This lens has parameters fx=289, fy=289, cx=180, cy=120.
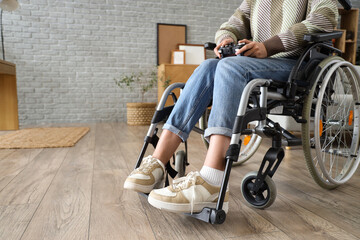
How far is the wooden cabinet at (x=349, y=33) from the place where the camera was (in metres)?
4.28

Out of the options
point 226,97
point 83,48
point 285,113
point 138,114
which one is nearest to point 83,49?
point 83,48

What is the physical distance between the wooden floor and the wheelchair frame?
0.07 metres

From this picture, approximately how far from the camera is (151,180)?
94 cm

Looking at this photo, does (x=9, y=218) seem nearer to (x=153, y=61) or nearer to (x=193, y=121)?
(x=193, y=121)

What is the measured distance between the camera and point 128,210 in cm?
97

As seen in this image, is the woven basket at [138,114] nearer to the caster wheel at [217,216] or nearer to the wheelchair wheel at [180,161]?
the wheelchair wheel at [180,161]

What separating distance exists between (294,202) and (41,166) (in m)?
1.29

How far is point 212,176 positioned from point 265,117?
0.24 metres

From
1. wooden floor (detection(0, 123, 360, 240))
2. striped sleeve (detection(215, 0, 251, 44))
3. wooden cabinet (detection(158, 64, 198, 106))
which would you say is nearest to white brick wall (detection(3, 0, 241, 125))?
wooden cabinet (detection(158, 64, 198, 106))

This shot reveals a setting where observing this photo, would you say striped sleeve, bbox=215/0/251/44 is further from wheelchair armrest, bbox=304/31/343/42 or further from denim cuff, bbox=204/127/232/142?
denim cuff, bbox=204/127/232/142

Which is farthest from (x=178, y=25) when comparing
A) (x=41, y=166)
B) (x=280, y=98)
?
(x=280, y=98)

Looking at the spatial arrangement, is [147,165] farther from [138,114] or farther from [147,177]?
[138,114]

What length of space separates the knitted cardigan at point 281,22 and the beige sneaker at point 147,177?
554mm

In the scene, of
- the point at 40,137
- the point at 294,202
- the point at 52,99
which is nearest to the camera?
the point at 294,202
